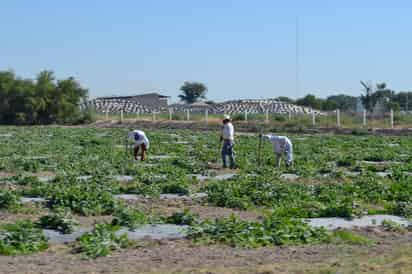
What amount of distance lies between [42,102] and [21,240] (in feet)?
219

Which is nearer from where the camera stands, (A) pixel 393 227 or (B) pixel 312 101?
(A) pixel 393 227

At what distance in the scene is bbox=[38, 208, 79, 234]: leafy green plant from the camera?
1217cm

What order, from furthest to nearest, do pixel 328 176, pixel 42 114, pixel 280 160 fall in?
pixel 42 114, pixel 280 160, pixel 328 176

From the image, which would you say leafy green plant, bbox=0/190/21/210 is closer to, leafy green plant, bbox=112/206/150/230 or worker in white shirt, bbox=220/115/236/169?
leafy green plant, bbox=112/206/150/230

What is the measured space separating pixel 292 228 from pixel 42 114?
222ft

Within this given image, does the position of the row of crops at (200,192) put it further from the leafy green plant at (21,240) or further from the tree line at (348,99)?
the tree line at (348,99)

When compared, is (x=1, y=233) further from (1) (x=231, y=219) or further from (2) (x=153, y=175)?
(2) (x=153, y=175)

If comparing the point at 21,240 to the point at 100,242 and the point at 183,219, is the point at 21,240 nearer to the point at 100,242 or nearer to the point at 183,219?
the point at 100,242

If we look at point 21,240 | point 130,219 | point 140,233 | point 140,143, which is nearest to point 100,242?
point 21,240

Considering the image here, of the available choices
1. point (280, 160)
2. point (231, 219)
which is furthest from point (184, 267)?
point (280, 160)

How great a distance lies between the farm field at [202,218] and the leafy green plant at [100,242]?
20 mm

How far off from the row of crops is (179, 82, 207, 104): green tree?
12167 cm

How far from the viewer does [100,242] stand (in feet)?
36.3

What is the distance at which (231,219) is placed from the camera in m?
12.5
